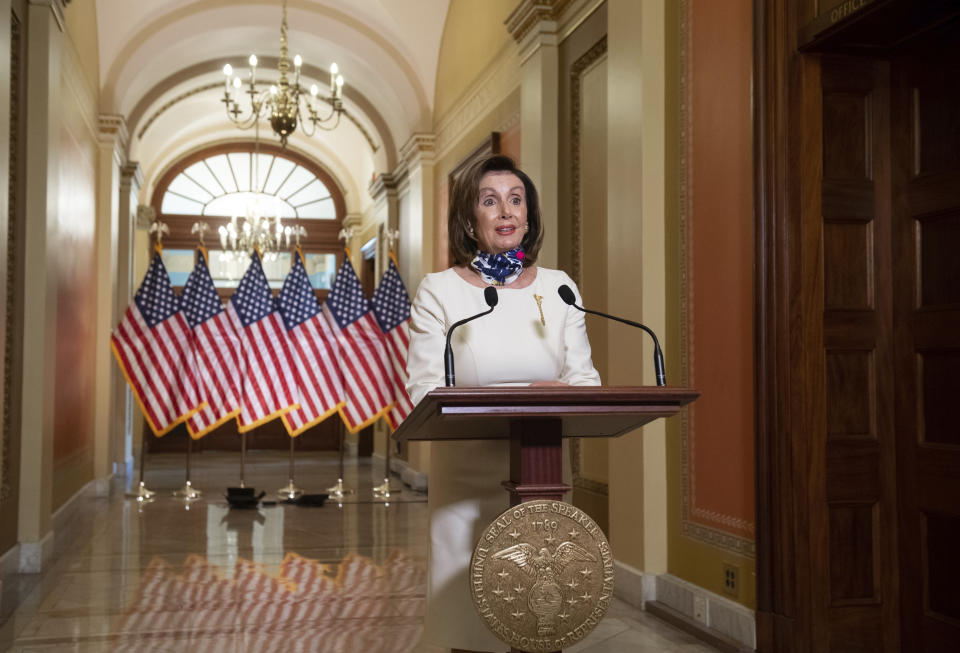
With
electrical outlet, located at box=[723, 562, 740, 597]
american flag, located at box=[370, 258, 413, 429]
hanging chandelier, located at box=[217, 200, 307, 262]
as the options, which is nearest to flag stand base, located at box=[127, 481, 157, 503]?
american flag, located at box=[370, 258, 413, 429]

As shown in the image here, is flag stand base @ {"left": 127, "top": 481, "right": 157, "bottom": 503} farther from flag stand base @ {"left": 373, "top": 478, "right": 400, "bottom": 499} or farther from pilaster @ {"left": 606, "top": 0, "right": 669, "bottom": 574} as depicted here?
pilaster @ {"left": 606, "top": 0, "right": 669, "bottom": 574}

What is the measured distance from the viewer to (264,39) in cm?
1268

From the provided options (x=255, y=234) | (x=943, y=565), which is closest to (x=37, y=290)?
(x=943, y=565)

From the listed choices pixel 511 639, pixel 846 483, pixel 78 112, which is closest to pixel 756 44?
pixel 846 483

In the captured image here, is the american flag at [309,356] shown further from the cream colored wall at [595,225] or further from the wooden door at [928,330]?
the wooden door at [928,330]

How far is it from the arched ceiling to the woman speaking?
28.6 ft

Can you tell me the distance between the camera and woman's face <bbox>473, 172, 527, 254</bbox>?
2770 mm

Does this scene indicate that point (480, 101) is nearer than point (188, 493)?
Yes

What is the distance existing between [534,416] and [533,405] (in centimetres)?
8

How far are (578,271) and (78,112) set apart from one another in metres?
5.23

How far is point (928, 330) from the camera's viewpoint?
397 cm

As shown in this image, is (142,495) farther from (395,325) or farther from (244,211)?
(244,211)

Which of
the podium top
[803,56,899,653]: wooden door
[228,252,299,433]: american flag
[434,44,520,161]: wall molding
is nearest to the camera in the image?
the podium top

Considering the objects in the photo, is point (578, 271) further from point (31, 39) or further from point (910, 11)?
point (31, 39)
